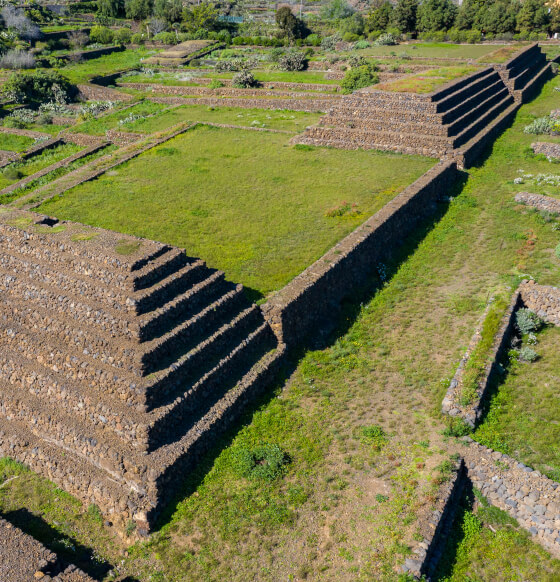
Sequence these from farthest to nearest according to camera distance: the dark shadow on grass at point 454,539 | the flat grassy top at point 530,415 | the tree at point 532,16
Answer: the tree at point 532,16
the flat grassy top at point 530,415
the dark shadow on grass at point 454,539

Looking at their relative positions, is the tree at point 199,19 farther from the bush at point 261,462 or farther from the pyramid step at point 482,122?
the bush at point 261,462

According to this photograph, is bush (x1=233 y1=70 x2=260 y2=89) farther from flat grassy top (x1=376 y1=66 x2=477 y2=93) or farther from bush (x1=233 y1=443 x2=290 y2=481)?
bush (x1=233 y1=443 x2=290 y2=481)

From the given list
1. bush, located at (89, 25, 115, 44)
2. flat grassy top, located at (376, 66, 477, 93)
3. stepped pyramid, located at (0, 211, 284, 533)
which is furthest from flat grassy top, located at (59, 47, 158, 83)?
stepped pyramid, located at (0, 211, 284, 533)

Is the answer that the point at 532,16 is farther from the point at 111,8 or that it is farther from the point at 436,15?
the point at 111,8

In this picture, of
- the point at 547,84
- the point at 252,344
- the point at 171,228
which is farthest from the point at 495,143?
the point at 252,344

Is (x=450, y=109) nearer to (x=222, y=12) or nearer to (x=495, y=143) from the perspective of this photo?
(x=495, y=143)

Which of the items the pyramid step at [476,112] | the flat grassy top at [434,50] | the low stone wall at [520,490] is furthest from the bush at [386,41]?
the low stone wall at [520,490]
